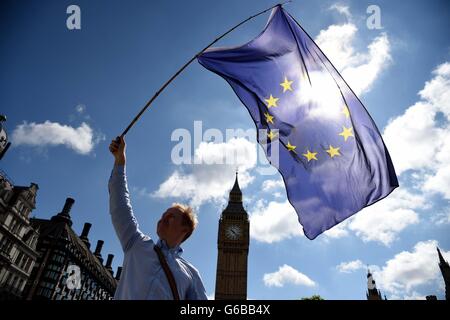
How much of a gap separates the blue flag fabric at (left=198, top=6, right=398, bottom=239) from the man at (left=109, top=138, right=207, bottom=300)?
10.2 feet

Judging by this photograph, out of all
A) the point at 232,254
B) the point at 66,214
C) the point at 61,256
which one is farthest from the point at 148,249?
the point at 232,254

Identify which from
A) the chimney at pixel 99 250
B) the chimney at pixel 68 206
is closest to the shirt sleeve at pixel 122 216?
the chimney at pixel 68 206

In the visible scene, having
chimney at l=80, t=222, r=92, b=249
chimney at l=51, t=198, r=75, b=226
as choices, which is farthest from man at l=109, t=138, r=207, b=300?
chimney at l=80, t=222, r=92, b=249

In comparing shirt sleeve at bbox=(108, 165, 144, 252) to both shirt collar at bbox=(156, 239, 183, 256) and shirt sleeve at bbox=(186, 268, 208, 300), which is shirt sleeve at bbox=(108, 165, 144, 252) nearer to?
shirt collar at bbox=(156, 239, 183, 256)

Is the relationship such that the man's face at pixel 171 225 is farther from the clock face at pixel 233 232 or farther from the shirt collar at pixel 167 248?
the clock face at pixel 233 232

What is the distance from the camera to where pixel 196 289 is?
9.53 ft

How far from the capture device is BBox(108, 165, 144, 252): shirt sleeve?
279 centimetres

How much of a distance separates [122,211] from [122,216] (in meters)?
0.04
